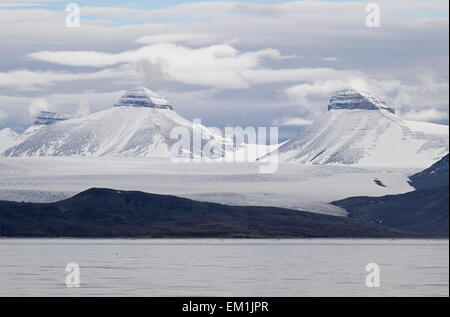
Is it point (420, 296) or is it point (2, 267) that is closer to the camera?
point (420, 296)

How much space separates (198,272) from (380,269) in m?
22.8

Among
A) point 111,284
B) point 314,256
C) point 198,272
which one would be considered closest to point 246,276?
point 198,272

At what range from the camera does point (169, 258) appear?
554ft

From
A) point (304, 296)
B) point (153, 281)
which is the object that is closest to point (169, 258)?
point (153, 281)

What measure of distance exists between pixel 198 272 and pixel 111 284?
841 inches

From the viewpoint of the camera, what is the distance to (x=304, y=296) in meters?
101

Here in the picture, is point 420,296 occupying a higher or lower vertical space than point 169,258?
lower

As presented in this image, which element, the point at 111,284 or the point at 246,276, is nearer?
the point at 111,284
